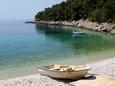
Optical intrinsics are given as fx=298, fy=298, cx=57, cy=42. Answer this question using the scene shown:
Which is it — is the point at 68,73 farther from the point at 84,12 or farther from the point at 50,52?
the point at 84,12

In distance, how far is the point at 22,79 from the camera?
1956 centimetres

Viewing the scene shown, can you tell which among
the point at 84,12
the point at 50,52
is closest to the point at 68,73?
the point at 50,52

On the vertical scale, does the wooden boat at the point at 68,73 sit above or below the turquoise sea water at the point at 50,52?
above

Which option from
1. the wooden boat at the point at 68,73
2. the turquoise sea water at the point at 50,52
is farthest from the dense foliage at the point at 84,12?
the wooden boat at the point at 68,73

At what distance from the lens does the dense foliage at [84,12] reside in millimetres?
84812

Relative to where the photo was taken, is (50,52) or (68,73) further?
(50,52)

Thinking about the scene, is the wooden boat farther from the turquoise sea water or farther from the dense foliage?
the dense foliage

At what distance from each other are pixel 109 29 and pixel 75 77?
5337 centimetres

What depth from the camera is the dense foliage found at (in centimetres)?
8481

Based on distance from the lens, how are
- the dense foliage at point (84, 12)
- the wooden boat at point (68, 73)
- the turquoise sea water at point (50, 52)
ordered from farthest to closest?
the dense foliage at point (84, 12) < the turquoise sea water at point (50, 52) < the wooden boat at point (68, 73)

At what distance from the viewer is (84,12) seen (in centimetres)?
11125

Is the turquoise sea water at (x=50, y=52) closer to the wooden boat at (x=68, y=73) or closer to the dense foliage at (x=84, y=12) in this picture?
the wooden boat at (x=68, y=73)

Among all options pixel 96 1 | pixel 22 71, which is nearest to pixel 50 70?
pixel 22 71

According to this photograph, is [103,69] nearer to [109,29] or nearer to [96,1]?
[109,29]
